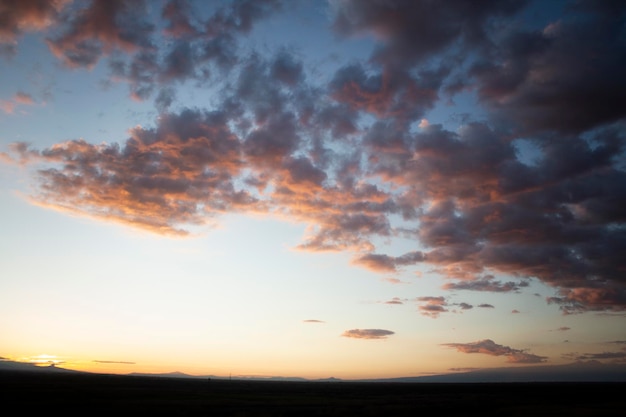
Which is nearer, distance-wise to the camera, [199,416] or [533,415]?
[199,416]

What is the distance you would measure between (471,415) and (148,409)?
3656cm

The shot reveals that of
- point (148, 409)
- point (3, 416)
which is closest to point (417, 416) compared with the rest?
point (148, 409)

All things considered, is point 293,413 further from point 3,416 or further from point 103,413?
point 3,416

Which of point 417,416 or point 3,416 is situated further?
point 417,416

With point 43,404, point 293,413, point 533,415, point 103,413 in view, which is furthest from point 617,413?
point 43,404

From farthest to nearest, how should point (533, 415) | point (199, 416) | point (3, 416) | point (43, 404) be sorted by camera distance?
point (43, 404)
point (533, 415)
point (199, 416)
point (3, 416)

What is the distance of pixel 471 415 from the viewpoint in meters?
45.2

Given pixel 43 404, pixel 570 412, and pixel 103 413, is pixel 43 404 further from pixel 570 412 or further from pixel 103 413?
pixel 570 412

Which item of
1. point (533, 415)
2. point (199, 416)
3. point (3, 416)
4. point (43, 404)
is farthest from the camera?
point (43, 404)

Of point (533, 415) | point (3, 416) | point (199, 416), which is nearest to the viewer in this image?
point (3, 416)

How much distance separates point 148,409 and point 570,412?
160ft

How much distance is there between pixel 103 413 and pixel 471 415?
129 feet

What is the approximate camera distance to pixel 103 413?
42406 millimetres

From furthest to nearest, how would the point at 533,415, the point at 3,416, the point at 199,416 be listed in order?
the point at 533,415
the point at 199,416
the point at 3,416
